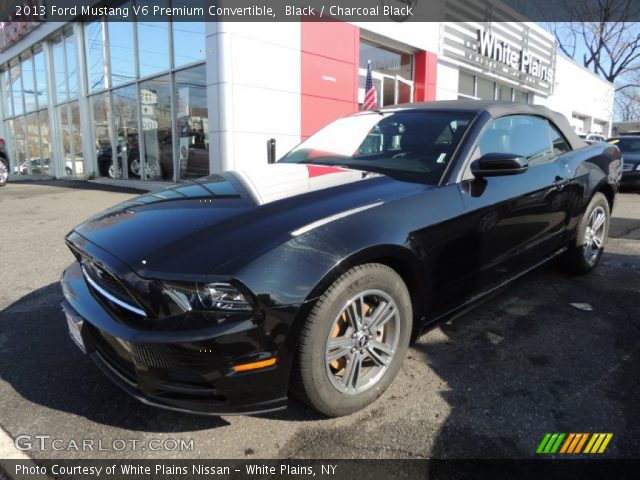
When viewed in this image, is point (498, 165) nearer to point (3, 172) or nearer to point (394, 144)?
point (394, 144)

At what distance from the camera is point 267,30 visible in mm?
8609

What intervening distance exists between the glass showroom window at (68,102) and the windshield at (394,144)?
13356 mm

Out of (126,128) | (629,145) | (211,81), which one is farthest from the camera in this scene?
(126,128)

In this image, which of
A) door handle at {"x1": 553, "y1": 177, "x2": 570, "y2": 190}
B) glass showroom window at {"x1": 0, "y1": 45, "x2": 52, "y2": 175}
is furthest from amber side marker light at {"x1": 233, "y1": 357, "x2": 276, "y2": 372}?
glass showroom window at {"x1": 0, "y1": 45, "x2": 52, "y2": 175}

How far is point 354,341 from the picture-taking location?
2.04 m

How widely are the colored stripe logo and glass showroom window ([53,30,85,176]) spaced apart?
15437 millimetres

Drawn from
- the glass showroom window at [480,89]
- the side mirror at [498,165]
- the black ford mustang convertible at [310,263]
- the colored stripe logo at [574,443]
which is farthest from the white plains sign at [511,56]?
the colored stripe logo at [574,443]

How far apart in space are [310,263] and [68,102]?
1570 cm

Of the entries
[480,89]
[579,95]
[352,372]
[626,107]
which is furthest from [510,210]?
[626,107]

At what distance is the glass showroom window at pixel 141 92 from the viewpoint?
9578mm

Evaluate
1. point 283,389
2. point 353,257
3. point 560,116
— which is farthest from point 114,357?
point 560,116

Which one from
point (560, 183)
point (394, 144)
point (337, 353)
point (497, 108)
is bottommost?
point (337, 353)

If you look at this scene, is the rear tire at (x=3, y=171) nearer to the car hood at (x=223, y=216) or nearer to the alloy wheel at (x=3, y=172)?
the alloy wheel at (x=3, y=172)

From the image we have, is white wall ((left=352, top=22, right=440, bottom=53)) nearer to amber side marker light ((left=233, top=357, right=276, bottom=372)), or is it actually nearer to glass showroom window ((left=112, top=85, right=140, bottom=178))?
glass showroom window ((left=112, top=85, right=140, bottom=178))
